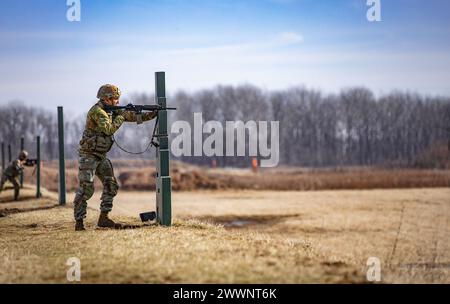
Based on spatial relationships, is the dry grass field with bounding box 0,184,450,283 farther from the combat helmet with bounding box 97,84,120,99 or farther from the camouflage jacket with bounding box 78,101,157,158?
the combat helmet with bounding box 97,84,120,99

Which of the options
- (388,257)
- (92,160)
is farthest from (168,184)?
(388,257)

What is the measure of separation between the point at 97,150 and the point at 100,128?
50 cm

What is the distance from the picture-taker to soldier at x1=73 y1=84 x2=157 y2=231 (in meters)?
11.9

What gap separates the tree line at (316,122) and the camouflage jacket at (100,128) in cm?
7703

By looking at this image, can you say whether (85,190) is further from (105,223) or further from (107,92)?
(107,92)

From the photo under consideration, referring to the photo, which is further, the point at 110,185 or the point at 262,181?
the point at 262,181

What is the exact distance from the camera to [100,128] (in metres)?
11.8

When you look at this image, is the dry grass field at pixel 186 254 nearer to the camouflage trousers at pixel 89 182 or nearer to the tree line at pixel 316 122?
the camouflage trousers at pixel 89 182

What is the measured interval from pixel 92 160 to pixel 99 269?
4275 millimetres

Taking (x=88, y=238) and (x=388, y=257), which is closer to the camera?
(x=88, y=238)

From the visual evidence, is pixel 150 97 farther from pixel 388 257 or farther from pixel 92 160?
pixel 92 160

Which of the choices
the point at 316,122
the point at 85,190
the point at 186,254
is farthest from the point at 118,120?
the point at 316,122

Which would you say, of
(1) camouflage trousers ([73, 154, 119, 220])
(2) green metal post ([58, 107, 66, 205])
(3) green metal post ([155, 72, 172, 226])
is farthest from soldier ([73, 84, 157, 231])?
(2) green metal post ([58, 107, 66, 205])
